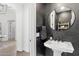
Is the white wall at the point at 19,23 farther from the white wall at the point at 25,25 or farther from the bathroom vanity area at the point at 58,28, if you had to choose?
the bathroom vanity area at the point at 58,28

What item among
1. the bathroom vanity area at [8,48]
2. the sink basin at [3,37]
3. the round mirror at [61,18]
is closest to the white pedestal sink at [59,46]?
the round mirror at [61,18]

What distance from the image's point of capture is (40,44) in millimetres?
1870

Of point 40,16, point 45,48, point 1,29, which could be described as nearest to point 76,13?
point 40,16

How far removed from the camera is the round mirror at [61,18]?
184 cm

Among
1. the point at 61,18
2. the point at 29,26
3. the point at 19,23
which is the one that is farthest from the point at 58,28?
the point at 19,23

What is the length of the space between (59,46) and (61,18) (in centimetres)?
49

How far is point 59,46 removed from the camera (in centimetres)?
185

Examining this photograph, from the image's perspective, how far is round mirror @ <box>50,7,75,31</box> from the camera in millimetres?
1840

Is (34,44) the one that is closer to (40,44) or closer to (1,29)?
(40,44)

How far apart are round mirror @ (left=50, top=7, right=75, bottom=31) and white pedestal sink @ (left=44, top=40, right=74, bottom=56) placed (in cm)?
25

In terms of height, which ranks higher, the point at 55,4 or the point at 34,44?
the point at 55,4

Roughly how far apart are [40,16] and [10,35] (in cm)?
61

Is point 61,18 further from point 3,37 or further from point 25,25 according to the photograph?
point 3,37

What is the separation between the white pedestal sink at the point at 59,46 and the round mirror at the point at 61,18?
0.81 feet
